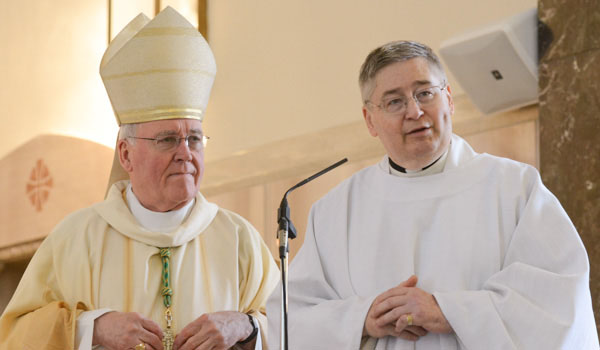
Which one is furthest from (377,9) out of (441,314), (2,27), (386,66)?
(2,27)

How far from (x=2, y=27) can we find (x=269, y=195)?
458cm

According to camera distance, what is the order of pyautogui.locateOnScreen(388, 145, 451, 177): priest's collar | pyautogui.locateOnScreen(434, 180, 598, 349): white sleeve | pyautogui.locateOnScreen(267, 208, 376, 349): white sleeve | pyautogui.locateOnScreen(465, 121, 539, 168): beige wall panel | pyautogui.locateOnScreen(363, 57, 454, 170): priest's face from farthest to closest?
pyautogui.locateOnScreen(465, 121, 539, 168): beige wall panel, pyautogui.locateOnScreen(388, 145, 451, 177): priest's collar, pyautogui.locateOnScreen(363, 57, 454, 170): priest's face, pyautogui.locateOnScreen(267, 208, 376, 349): white sleeve, pyautogui.locateOnScreen(434, 180, 598, 349): white sleeve

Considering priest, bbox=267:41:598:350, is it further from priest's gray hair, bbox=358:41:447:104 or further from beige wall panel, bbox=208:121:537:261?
beige wall panel, bbox=208:121:537:261

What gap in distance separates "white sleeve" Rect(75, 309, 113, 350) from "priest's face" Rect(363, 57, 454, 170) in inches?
56.2

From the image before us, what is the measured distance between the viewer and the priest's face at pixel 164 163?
15.3 feet

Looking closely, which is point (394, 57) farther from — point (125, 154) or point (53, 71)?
point (53, 71)

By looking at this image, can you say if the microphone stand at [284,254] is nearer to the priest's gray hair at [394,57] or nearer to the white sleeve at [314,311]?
the white sleeve at [314,311]

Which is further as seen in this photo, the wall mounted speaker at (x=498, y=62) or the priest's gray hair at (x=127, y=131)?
the wall mounted speaker at (x=498, y=62)

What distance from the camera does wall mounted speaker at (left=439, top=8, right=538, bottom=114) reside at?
19.2 feet

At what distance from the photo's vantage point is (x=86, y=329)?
438 centimetres

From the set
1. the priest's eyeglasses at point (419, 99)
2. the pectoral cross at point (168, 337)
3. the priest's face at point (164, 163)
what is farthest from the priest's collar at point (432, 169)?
the pectoral cross at point (168, 337)

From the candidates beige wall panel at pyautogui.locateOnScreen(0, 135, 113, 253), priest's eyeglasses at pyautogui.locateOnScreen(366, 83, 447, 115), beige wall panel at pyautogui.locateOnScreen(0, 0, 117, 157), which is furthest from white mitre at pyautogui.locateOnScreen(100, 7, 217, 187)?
beige wall panel at pyautogui.locateOnScreen(0, 0, 117, 157)

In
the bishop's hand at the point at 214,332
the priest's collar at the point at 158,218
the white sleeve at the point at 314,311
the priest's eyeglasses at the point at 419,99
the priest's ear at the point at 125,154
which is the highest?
the priest's eyeglasses at the point at 419,99

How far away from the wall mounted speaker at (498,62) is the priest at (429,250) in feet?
6.44
